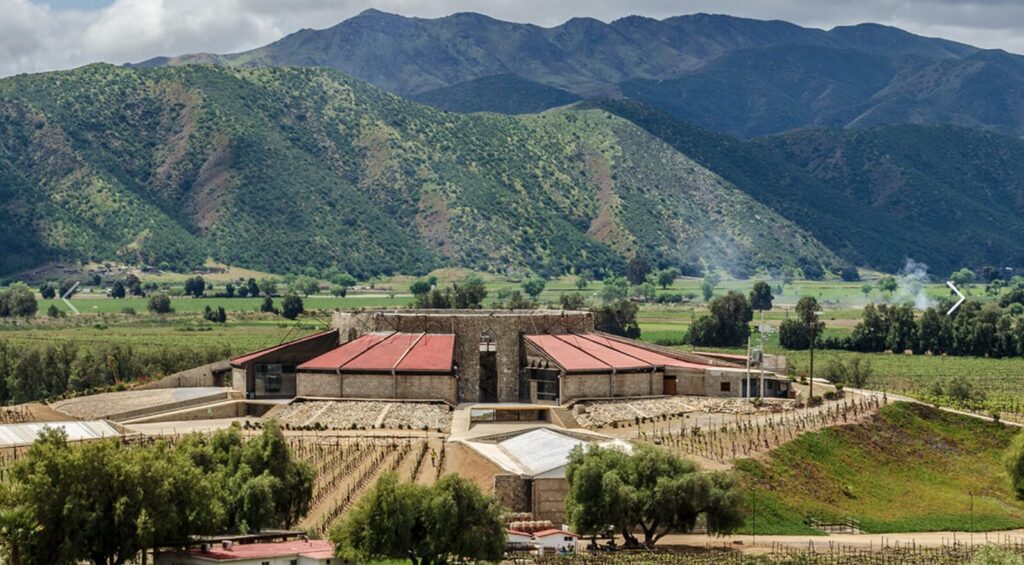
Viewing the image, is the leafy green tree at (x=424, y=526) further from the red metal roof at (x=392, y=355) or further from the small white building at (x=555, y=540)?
the red metal roof at (x=392, y=355)

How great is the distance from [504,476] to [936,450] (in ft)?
92.5

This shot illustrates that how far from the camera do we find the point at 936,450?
9238 cm

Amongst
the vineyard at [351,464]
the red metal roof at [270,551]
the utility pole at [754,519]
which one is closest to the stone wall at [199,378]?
the vineyard at [351,464]

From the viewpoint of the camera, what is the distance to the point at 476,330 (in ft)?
331

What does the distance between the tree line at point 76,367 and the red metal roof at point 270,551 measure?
58.8 m

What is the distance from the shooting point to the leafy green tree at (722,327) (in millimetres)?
164750

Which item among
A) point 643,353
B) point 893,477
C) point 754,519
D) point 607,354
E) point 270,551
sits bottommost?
point 893,477

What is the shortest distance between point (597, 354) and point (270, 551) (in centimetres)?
4214

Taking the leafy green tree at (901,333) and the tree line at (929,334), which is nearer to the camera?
the tree line at (929,334)

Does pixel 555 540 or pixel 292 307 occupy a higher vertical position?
pixel 292 307

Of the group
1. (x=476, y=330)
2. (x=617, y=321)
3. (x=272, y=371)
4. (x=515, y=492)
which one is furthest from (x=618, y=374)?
(x=617, y=321)

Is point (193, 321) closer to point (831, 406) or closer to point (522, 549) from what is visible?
point (831, 406)

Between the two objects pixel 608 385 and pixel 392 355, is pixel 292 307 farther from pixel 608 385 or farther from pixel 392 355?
pixel 608 385

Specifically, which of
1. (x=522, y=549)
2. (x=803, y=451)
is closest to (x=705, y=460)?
(x=803, y=451)
